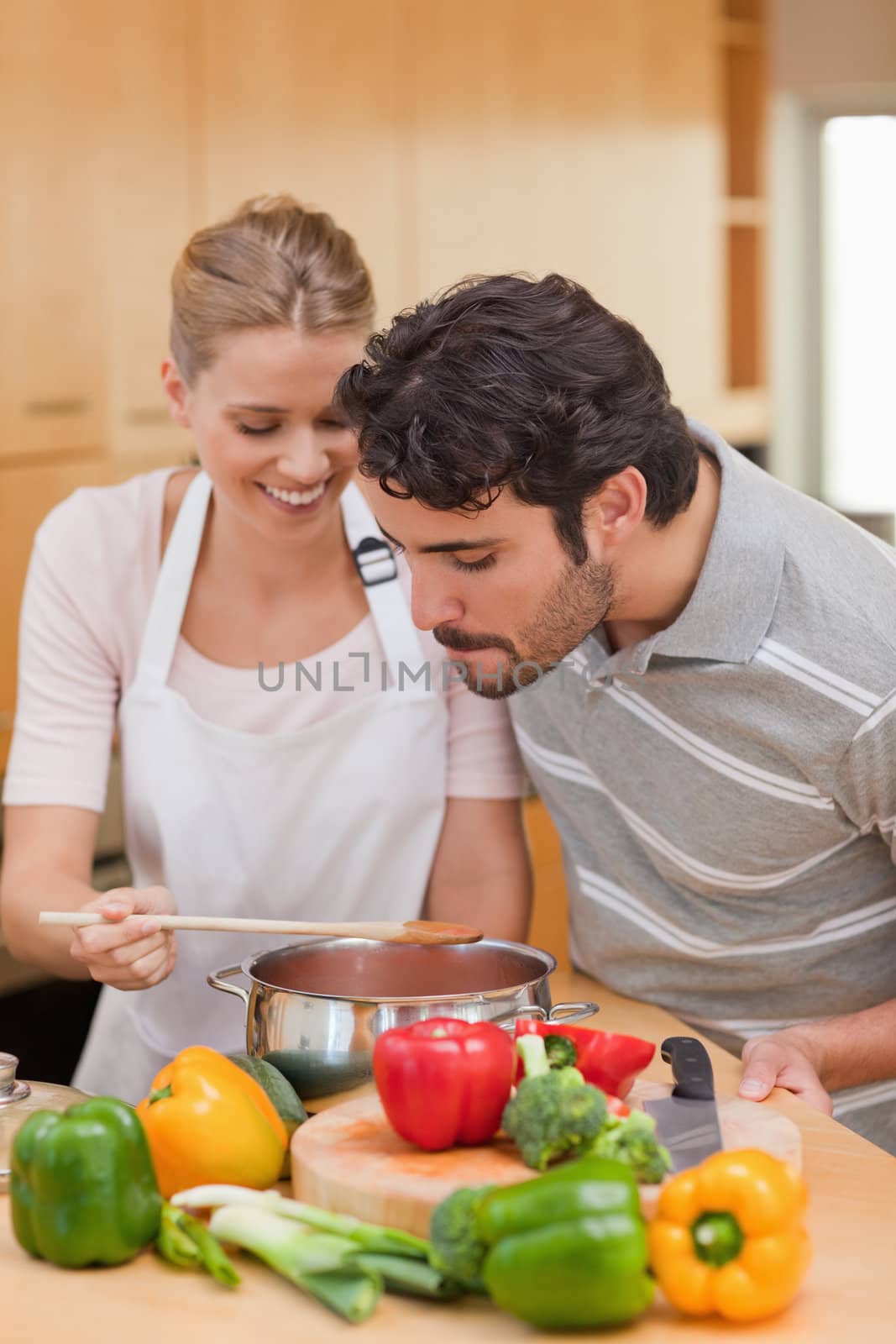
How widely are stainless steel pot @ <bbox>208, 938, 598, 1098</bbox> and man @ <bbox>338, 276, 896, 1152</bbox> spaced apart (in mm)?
218

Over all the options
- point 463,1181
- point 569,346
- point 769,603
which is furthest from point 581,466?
point 463,1181

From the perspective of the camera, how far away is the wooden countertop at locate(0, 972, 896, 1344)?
0.87 metres

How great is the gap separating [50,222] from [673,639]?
1.60 meters

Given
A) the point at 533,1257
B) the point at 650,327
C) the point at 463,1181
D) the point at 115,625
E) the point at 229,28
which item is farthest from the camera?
the point at 650,327

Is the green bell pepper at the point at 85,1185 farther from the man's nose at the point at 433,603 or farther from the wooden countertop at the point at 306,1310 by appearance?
the man's nose at the point at 433,603

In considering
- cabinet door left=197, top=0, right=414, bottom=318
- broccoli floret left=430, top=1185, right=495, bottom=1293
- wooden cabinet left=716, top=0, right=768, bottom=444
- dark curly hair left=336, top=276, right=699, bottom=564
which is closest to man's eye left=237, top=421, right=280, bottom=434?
dark curly hair left=336, top=276, right=699, bottom=564

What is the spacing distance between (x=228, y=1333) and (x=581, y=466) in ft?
2.40

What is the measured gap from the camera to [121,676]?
5.55 feet

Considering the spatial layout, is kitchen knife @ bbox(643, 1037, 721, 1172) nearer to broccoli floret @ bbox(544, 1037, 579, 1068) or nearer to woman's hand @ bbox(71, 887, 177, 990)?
broccoli floret @ bbox(544, 1037, 579, 1068)

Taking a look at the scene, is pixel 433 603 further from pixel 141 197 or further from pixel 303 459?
pixel 141 197

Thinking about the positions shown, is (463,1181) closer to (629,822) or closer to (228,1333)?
(228,1333)

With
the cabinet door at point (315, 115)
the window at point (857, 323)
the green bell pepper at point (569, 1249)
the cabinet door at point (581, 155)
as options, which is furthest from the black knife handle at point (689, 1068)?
the window at point (857, 323)

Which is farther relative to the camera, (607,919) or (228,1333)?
(607,919)

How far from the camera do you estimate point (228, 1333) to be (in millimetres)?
875
